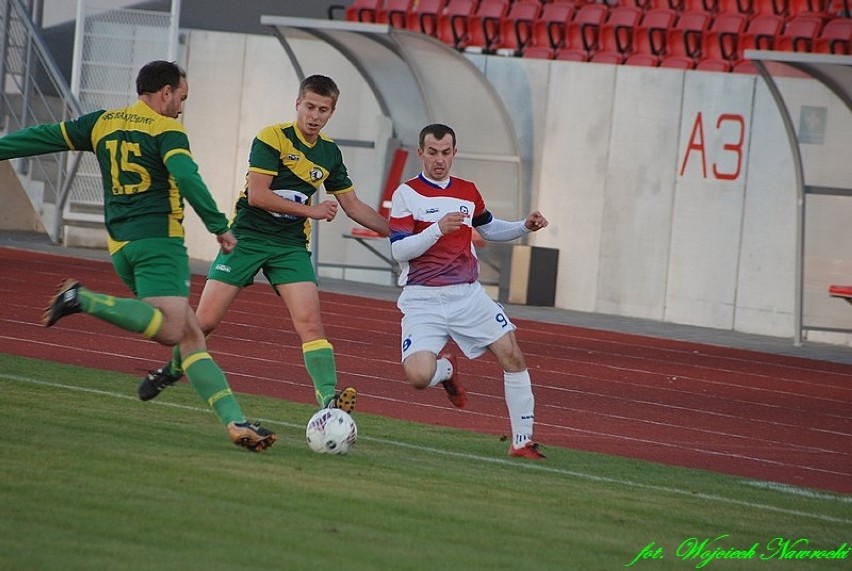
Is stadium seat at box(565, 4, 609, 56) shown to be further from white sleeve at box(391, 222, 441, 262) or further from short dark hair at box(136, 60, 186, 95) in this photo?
short dark hair at box(136, 60, 186, 95)

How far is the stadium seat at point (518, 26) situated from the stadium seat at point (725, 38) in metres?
3.09

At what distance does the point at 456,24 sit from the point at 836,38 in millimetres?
6736

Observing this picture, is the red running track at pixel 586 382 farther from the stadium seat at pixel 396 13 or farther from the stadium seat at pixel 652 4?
the stadium seat at pixel 396 13

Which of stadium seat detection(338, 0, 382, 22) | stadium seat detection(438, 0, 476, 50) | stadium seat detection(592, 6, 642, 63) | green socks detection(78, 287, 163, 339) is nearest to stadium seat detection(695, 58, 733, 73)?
stadium seat detection(592, 6, 642, 63)

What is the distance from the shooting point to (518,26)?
80.6 ft

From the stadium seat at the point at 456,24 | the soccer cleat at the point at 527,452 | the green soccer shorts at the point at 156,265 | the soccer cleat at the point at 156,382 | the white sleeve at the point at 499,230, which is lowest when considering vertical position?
the soccer cleat at the point at 527,452

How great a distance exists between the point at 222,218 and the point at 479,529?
7.26ft

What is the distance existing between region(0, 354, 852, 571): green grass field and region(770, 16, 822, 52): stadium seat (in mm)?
13449

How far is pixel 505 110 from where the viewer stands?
22.3 metres

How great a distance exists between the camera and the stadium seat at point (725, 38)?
886 inches

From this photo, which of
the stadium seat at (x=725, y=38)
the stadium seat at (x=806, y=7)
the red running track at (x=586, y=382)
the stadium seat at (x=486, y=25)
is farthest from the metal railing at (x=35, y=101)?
the stadium seat at (x=806, y=7)

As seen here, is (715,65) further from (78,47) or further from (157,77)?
(157,77)

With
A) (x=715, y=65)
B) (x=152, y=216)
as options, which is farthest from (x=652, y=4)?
(x=152, y=216)

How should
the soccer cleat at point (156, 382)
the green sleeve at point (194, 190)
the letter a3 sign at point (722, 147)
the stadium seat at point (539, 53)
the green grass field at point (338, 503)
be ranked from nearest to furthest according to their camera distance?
the green grass field at point (338, 503), the green sleeve at point (194, 190), the soccer cleat at point (156, 382), the letter a3 sign at point (722, 147), the stadium seat at point (539, 53)
